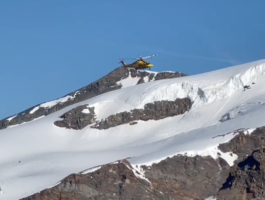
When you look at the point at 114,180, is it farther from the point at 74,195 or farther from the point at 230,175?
the point at 230,175

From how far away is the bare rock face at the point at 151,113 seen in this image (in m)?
122

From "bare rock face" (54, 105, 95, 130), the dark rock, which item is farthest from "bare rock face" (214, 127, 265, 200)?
"bare rock face" (54, 105, 95, 130)

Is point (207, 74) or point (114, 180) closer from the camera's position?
point (114, 180)

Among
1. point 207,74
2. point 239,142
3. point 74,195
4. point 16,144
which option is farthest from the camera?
point 207,74

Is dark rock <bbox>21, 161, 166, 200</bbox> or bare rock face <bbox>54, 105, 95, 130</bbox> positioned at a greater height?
bare rock face <bbox>54, 105, 95, 130</bbox>

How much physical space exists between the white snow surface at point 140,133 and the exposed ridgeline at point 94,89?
616cm

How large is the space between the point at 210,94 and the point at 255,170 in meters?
31.7

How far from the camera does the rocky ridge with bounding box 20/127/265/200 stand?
87.2 metres

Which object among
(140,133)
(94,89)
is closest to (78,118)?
(140,133)

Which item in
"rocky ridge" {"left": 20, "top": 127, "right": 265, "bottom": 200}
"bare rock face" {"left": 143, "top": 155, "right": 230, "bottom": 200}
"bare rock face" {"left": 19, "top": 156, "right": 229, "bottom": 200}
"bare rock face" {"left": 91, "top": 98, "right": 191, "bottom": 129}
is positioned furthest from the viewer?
"bare rock face" {"left": 91, "top": 98, "right": 191, "bottom": 129}

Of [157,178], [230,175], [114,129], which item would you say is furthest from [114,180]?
[114,129]

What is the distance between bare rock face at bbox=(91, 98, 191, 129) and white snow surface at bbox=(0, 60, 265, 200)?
3.29ft

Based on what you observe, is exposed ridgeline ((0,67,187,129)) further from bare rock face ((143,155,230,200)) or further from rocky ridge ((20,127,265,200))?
bare rock face ((143,155,230,200))

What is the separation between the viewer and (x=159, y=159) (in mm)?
91562
